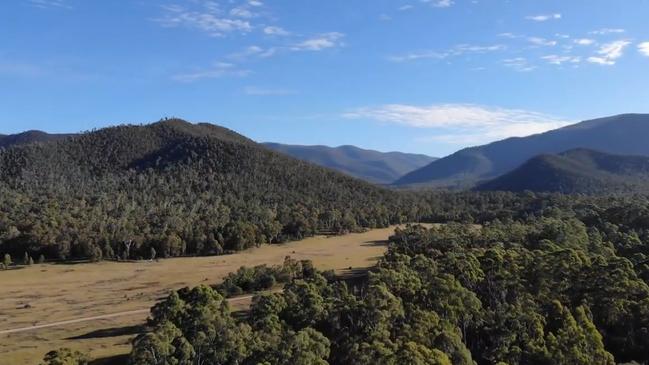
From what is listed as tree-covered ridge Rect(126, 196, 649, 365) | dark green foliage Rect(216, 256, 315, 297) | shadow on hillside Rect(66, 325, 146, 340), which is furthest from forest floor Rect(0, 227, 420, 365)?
tree-covered ridge Rect(126, 196, 649, 365)

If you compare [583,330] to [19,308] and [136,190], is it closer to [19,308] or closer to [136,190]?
[19,308]

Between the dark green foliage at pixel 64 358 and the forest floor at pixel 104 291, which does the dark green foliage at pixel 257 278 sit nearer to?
the forest floor at pixel 104 291

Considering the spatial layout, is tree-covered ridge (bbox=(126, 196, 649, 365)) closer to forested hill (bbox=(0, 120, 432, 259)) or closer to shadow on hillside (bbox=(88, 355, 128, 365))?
shadow on hillside (bbox=(88, 355, 128, 365))

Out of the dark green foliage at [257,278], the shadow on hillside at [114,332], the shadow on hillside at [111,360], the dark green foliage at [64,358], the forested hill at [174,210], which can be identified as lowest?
the shadow on hillside at [114,332]

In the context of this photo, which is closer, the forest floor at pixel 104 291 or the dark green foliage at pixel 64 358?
the dark green foliage at pixel 64 358

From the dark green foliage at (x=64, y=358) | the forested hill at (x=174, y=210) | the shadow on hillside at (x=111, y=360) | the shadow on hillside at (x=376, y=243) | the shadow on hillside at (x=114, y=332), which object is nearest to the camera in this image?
the dark green foliage at (x=64, y=358)

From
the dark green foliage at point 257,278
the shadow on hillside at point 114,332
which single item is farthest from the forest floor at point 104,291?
the dark green foliage at point 257,278

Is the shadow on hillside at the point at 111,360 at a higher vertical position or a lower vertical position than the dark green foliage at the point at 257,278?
lower
